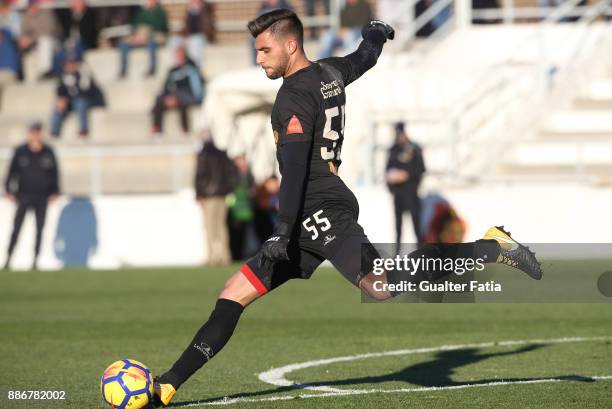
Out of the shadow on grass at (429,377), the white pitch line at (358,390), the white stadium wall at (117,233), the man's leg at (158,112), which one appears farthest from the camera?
the man's leg at (158,112)

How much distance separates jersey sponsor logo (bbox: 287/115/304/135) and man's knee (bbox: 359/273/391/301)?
0.87m

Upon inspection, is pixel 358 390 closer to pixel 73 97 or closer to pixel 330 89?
pixel 330 89

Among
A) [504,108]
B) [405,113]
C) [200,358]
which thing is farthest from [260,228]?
[200,358]

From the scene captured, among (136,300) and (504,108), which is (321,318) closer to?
(136,300)

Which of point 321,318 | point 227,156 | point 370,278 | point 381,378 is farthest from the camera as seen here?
point 227,156

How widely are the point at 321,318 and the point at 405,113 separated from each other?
9.66 metres

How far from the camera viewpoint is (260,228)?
21859 mm

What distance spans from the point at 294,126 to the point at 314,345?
4105 millimetres

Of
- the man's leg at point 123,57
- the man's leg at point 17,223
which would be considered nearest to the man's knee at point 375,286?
the man's leg at point 17,223

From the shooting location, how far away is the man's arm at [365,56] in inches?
308

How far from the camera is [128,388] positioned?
7.24 meters

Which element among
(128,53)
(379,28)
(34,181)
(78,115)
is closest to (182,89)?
(78,115)

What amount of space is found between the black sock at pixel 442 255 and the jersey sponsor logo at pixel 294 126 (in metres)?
0.91

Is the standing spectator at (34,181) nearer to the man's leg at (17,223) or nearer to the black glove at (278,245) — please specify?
the man's leg at (17,223)
